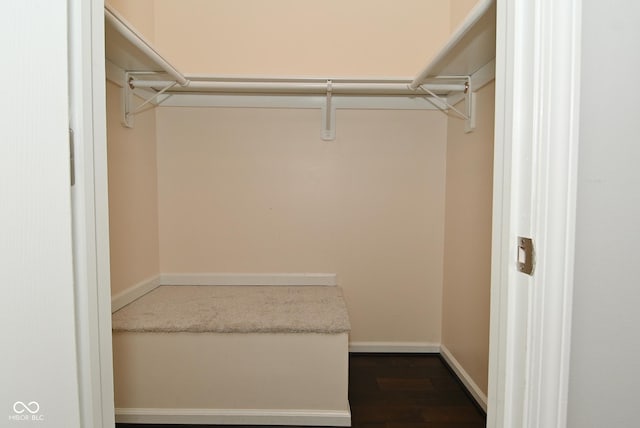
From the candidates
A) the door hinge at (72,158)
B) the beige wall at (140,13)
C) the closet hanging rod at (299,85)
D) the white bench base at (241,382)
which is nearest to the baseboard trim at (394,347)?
the white bench base at (241,382)

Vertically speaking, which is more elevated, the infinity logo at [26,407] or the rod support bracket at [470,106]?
the rod support bracket at [470,106]

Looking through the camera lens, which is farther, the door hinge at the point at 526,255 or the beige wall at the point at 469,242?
the beige wall at the point at 469,242

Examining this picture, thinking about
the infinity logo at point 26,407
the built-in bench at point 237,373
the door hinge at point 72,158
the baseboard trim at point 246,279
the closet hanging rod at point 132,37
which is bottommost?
the built-in bench at point 237,373

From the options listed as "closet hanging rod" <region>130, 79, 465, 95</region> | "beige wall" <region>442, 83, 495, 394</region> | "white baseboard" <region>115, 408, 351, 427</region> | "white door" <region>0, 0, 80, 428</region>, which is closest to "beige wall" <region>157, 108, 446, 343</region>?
"beige wall" <region>442, 83, 495, 394</region>

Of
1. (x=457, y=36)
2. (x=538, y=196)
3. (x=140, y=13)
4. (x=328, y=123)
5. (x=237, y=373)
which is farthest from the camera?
(x=328, y=123)

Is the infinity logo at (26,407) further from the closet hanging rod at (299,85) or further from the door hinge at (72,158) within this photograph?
the closet hanging rod at (299,85)

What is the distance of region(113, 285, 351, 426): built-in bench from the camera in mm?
1503

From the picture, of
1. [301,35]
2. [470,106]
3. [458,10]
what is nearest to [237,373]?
[470,106]

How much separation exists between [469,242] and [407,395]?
873mm

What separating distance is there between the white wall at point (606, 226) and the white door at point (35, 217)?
0.84 m

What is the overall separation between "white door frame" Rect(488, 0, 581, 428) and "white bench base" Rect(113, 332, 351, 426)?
1.03 meters

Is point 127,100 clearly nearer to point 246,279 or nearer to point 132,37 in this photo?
point 132,37

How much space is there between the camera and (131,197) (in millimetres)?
1761

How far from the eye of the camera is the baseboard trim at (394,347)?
2146 mm
